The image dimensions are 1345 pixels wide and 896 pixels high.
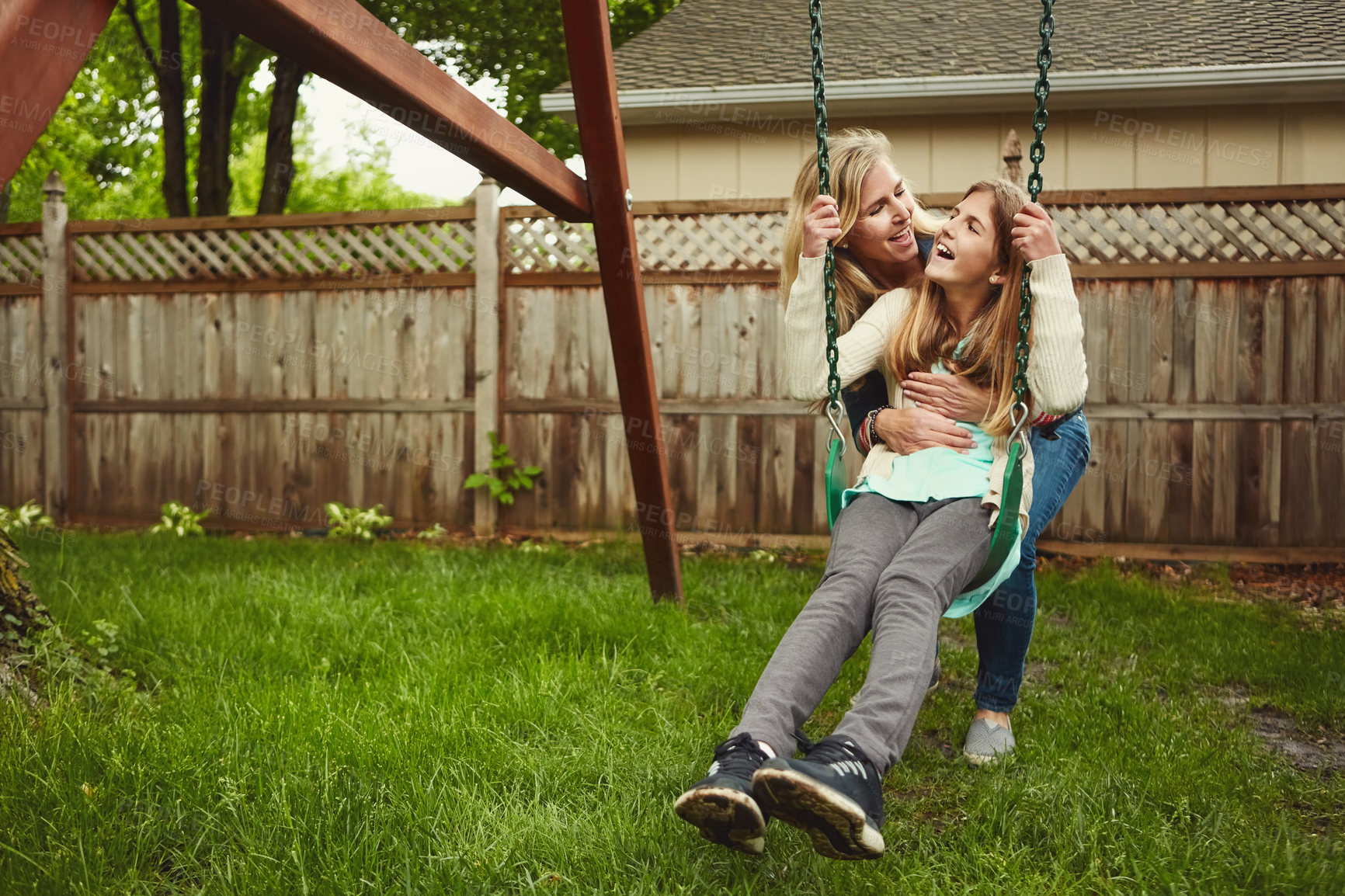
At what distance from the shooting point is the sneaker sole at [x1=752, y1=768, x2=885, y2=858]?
143cm

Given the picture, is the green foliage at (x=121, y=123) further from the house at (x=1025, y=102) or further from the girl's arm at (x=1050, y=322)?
the girl's arm at (x=1050, y=322)

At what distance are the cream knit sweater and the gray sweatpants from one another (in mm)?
117

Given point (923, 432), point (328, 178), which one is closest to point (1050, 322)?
point (923, 432)

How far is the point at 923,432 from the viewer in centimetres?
215

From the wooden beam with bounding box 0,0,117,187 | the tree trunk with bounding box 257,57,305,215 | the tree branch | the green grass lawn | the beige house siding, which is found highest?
the tree branch

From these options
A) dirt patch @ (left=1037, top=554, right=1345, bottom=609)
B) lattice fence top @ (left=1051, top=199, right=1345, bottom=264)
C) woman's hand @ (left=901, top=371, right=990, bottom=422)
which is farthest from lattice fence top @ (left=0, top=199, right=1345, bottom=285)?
woman's hand @ (left=901, top=371, right=990, bottom=422)

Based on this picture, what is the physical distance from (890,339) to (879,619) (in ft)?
2.51

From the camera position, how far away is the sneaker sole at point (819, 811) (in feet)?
4.69

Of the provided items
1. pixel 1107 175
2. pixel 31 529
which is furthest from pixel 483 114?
pixel 1107 175

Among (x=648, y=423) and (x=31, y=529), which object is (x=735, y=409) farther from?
(x=31, y=529)

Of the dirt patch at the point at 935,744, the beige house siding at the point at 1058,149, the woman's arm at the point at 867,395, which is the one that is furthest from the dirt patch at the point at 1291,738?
the beige house siding at the point at 1058,149

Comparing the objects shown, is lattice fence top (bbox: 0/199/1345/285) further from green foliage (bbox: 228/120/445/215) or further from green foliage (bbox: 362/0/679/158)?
green foliage (bbox: 228/120/445/215)

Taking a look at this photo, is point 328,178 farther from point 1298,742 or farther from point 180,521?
point 1298,742

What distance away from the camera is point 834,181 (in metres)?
2.42
